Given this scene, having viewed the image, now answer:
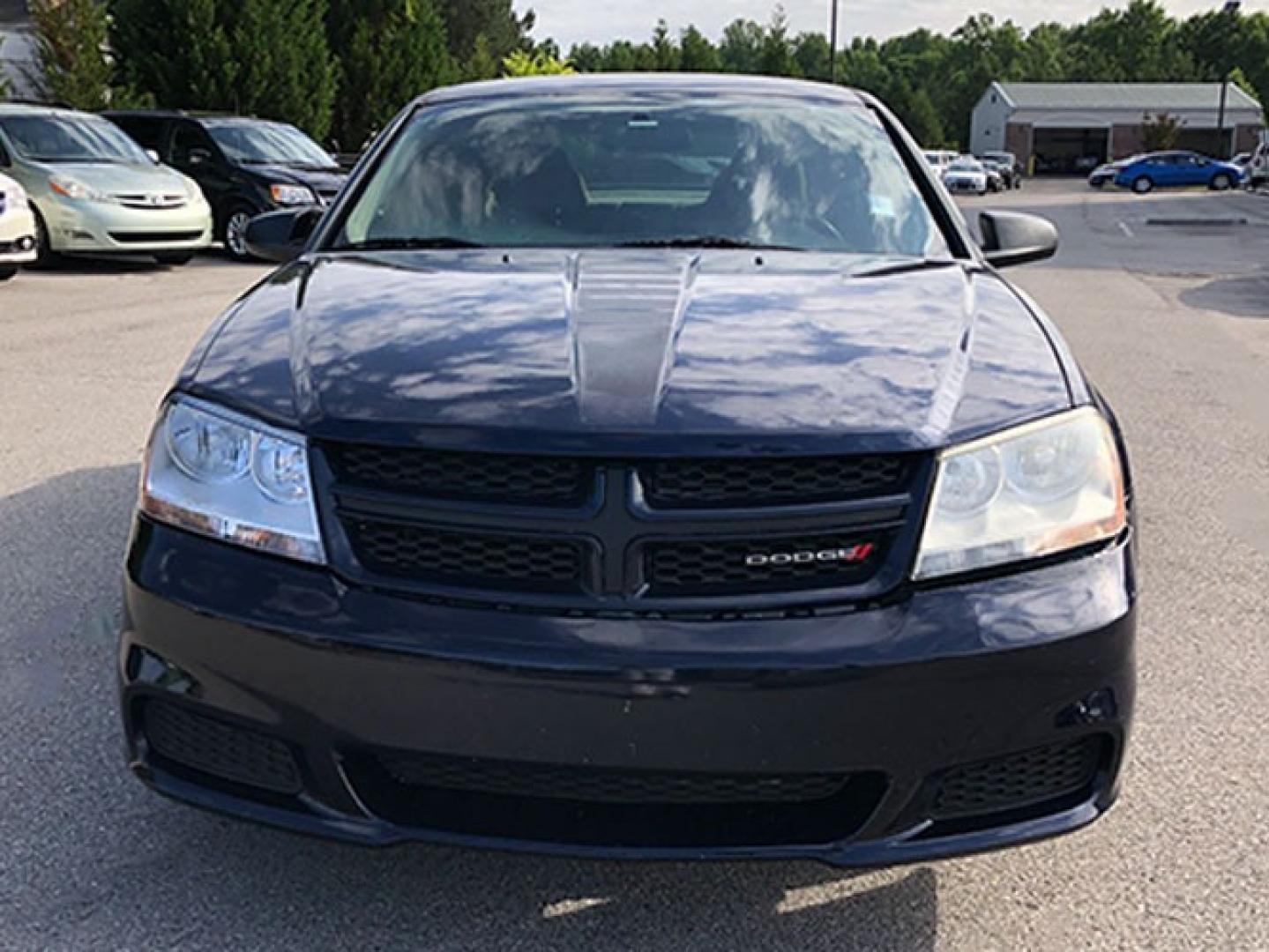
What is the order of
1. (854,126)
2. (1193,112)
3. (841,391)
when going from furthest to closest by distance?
1. (1193,112)
2. (854,126)
3. (841,391)

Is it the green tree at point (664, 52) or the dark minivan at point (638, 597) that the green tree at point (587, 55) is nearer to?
the green tree at point (664, 52)

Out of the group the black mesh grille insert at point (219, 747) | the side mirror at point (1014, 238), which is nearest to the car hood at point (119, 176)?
the side mirror at point (1014, 238)

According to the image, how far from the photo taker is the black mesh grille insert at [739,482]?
2.04 m

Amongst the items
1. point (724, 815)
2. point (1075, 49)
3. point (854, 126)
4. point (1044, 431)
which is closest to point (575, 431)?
point (724, 815)

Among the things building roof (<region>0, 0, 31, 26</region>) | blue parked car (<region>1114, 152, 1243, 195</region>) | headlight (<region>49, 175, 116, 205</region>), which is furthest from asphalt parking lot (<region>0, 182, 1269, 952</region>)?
blue parked car (<region>1114, 152, 1243, 195</region>)

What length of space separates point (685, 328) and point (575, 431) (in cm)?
50

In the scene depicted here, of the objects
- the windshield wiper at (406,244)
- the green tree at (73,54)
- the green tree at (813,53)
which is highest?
the green tree at (813,53)

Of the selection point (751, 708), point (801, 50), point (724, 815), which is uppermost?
point (801, 50)

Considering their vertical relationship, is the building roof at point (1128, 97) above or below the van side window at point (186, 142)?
above

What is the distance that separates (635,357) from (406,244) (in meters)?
1.21

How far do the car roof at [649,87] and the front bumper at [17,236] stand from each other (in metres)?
8.34

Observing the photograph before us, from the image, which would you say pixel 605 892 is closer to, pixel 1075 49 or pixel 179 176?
pixel 179 176

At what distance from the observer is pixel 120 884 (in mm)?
2457

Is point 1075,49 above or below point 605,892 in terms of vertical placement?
above
